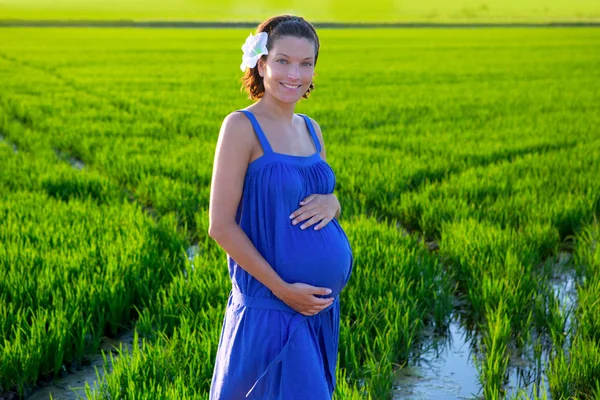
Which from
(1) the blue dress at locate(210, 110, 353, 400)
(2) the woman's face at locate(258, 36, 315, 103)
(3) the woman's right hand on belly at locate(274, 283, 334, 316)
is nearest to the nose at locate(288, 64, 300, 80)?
(2) the woman's face at locate(258, 36, 315, 103)

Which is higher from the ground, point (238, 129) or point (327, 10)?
point (327, 10)

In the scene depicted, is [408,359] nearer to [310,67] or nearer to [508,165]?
[310,67]

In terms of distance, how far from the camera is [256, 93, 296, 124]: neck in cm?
170

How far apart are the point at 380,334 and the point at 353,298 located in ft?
1.34

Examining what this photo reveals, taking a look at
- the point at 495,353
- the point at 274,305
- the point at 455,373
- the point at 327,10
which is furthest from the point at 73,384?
the point at 327,10

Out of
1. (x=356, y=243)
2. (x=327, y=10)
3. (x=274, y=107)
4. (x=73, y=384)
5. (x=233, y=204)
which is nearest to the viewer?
(x=233, y=204)

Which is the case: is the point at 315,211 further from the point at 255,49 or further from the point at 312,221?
the point at 255,49

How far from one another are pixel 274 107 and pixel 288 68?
0.11 meters

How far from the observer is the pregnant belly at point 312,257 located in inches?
63.9

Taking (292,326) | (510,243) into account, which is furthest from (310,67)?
(510,243)

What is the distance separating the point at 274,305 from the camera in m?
1.63

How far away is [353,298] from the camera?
315 centimetres

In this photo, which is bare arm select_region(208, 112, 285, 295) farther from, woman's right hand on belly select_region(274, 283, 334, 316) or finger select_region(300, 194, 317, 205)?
finger select_region(300, 194, 317, 205)

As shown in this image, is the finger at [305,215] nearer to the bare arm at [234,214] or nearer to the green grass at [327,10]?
the bare arm at [234,214]
